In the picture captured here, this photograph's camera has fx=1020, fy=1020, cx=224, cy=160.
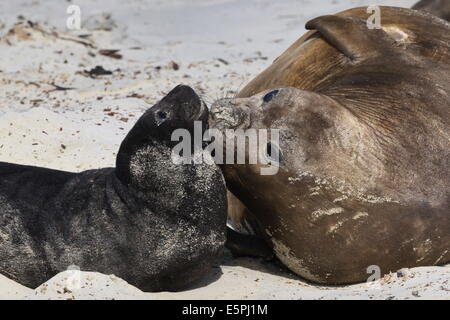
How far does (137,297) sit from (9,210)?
859 millimetres

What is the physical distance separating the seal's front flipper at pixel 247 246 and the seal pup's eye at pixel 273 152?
2.13 ft

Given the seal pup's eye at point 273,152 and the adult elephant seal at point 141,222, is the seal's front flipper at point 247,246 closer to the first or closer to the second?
the adult elephant seal at point 141,222

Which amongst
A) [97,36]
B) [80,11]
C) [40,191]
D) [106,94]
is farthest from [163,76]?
[40,191]

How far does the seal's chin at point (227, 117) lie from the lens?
17.1ft

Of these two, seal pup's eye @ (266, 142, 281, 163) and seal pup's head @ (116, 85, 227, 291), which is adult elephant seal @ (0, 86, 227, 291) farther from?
seal pup's eye @ (266, 142, 281, 163)

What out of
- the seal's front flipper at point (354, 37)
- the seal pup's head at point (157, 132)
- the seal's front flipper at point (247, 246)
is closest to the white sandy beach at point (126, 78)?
the seal's front flipper at point (247, 246)

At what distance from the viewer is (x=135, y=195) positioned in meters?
5.15

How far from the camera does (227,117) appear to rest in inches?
205

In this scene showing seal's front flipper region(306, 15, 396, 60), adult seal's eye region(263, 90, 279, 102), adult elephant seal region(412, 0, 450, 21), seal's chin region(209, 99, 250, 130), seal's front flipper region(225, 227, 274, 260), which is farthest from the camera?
adult elephant seal region(412, 0, 450, 21)

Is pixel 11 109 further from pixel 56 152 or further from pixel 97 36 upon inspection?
pixel 97 36

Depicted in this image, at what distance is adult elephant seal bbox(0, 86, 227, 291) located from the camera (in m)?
5.08

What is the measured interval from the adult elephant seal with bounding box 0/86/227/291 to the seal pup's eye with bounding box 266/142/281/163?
271mm

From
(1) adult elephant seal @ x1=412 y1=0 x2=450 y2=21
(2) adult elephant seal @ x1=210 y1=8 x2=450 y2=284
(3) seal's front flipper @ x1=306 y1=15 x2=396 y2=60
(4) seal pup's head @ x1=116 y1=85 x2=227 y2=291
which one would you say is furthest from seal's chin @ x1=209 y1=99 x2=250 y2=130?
(1) adult elephant seal @ x1=412 y1=0 x2=450 y2=21
